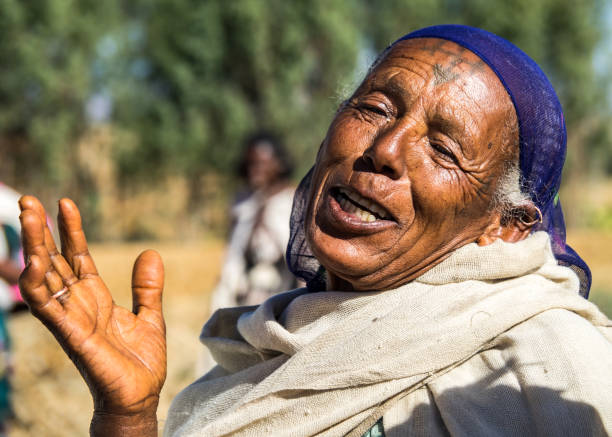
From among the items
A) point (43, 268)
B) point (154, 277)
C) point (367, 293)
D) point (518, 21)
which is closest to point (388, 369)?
point (367, 293)

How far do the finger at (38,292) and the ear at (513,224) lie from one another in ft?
3.59

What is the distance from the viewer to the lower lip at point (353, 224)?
1.71 m

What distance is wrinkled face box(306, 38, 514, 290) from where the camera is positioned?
1.71 metres

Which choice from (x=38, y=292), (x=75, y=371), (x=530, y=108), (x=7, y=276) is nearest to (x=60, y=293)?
(x=38, y=292)

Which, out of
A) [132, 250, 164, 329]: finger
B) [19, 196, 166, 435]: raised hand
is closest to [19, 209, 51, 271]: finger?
[19, 196, 166, 435]: raised hand

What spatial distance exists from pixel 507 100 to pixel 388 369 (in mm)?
756

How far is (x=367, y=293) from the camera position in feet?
5.85

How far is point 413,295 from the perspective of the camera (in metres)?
1.72

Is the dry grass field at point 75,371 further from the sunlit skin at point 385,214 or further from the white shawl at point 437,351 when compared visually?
the white shawl at point 437,351

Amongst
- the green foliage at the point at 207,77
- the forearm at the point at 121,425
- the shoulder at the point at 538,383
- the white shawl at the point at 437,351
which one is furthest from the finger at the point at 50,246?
the green foliage at the point at 207,77

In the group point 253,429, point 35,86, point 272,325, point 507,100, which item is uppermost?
point 35,86

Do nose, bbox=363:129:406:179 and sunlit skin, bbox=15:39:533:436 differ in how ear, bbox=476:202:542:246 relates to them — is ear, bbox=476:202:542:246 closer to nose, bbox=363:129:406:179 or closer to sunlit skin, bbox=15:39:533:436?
sunlit skin, bbox=15:39:533:436

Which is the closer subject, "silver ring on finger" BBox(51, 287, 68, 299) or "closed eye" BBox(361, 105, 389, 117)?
"silver ring on finger" BBox(51, 287, 68, 299)

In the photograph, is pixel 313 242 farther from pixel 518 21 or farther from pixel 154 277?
pixel 518 21
